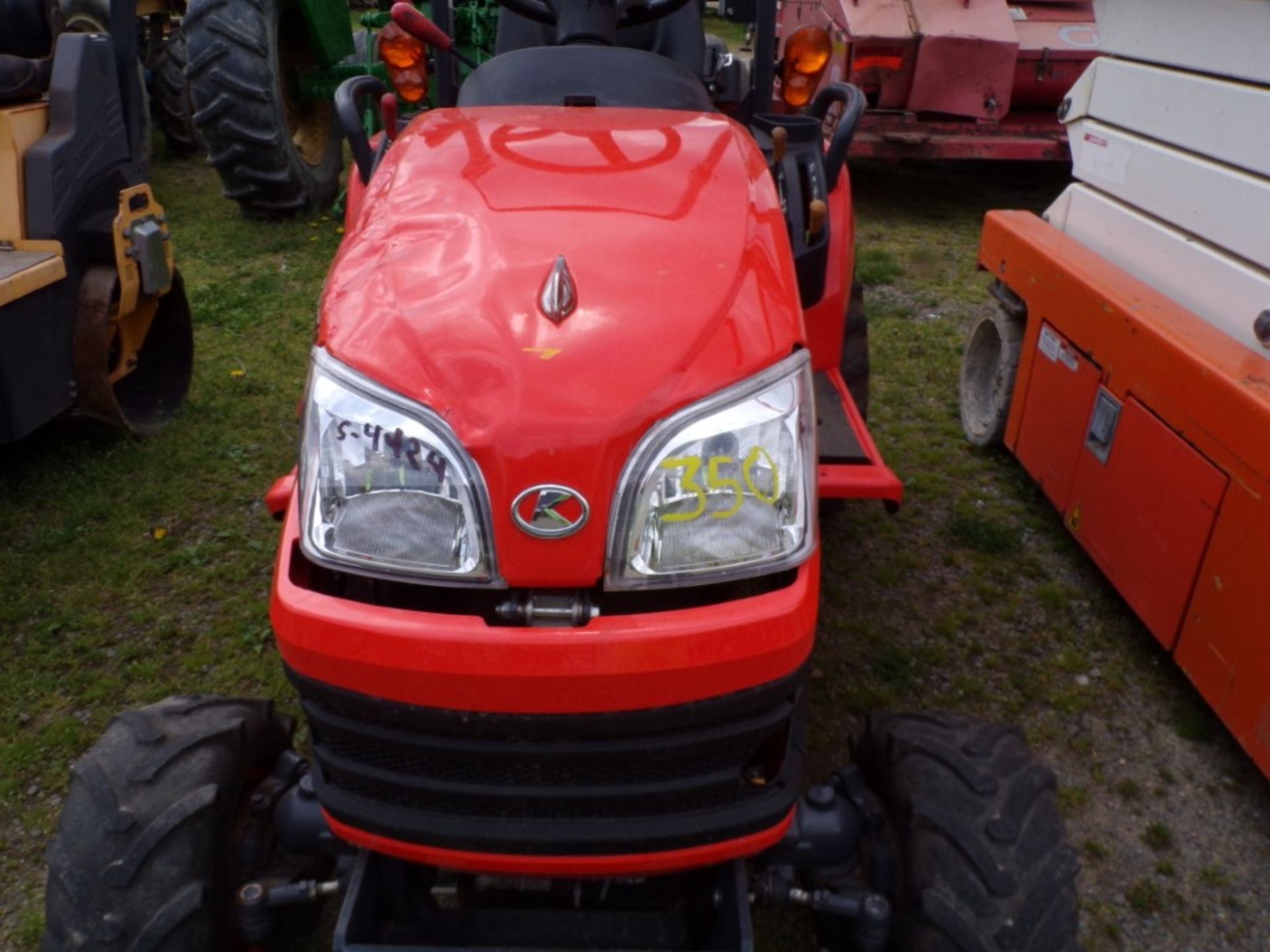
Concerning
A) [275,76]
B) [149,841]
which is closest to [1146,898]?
[149,841]

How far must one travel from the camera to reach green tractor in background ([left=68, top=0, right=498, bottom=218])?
5918 mm

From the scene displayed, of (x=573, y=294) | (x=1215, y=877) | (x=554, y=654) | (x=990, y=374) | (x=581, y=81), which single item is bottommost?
(x=1215, y=877)

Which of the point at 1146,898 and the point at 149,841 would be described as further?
the point at 1146,898

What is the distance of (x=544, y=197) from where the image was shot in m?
1.83

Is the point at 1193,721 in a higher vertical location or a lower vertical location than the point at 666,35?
lower

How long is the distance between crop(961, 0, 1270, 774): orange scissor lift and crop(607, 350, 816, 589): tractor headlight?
55.1 inches

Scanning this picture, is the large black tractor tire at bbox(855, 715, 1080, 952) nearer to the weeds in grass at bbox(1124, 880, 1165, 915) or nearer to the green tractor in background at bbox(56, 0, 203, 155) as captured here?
the weeds in grass at bbox(1124, 880, 1165, 915)

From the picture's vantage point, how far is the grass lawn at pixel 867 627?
8.24 feet

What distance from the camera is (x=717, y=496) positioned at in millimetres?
1512

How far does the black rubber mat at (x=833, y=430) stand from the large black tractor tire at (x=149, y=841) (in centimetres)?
123

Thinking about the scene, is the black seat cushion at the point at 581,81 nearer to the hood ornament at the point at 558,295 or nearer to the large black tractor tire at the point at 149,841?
the hood ornament at the point at 558,295

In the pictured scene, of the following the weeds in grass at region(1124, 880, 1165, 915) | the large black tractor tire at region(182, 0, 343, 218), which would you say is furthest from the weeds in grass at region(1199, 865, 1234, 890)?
the large black tractor tire at region(182, 0, 343, 218)

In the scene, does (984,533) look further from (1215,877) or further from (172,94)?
(172,94)

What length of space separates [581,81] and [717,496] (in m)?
1.37
